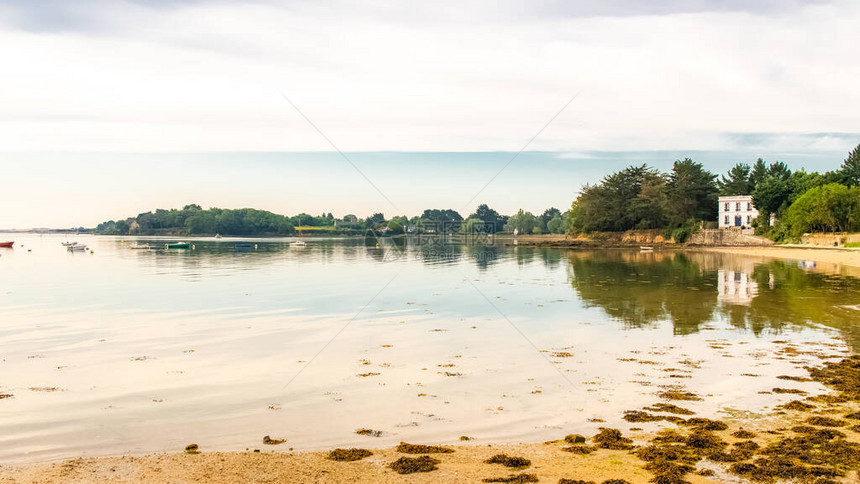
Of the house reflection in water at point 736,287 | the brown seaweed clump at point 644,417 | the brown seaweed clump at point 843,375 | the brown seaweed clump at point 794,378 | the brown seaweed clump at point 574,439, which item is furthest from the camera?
the house reflection in water at point 736,287

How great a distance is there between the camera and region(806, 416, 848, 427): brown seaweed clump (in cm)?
991

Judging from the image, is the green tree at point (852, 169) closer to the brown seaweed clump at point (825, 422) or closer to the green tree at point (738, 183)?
the green tree at point (738, 183)

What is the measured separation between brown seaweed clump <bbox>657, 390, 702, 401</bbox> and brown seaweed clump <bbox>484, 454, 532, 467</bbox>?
477cm

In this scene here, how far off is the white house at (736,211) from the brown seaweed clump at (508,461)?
121974 millimetres

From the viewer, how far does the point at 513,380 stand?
548 inches

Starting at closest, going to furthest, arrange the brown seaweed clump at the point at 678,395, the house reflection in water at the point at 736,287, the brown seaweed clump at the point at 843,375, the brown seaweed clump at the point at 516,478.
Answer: the brown seaweed clump at the point at 516,478 < the brown seaweed clump at the point at 678,395 < the brown seaweed clump at the point at 843,375 < the house reflection in water at the point at 736,287

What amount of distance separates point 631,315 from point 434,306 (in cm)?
920

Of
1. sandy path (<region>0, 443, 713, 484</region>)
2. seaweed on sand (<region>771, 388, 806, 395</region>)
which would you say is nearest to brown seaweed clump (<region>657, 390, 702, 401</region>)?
seaweed on sand (<region>771, 388, 806, 395</region>)

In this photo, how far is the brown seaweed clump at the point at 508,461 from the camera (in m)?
8.59

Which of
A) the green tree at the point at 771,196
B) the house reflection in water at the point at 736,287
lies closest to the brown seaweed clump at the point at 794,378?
the house reflection in water at the point at 736,287

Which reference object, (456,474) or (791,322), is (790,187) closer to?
(791,322)

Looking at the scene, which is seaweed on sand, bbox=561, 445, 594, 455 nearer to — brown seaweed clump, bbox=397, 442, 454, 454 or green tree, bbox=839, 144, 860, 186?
brown seaweed clump, bbox=397, 442, 454, 454

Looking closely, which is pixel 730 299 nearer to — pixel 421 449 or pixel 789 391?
pixel 789 391

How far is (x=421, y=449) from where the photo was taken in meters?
9.34
